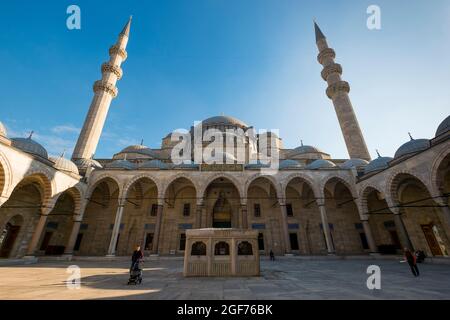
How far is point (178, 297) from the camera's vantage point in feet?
14.8

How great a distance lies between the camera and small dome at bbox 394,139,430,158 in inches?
566

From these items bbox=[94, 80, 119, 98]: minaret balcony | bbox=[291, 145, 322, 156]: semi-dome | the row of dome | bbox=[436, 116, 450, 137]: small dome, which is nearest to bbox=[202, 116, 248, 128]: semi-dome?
bbox=[291, 145, 322, 156]: semi-dome

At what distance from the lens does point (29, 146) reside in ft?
51.9

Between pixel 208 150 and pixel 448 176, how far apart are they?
1993 centimetres

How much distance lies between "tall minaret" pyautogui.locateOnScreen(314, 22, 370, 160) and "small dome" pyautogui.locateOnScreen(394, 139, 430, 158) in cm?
671

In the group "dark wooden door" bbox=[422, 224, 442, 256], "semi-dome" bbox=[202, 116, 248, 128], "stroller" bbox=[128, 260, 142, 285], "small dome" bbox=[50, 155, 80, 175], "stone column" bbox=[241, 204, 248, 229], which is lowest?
"stroller" bbox=[128, 260, 142, 285]

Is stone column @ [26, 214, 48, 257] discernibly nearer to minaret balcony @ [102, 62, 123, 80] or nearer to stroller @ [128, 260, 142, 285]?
stroller @ [128, 260, 142, 285]

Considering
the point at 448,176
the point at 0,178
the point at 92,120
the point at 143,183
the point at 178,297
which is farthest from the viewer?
the point at 92,120

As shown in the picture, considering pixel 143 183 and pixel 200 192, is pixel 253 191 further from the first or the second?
pixel 143 183

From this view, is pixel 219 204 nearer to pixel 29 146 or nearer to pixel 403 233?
pixel 403 233

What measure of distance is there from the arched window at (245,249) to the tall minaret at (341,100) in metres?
19.6

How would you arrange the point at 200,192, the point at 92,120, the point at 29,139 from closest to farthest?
the point at 29,139 → the point at 200,192 → the point at 92,120

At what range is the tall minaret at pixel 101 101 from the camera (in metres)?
22.2
